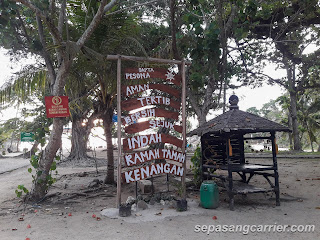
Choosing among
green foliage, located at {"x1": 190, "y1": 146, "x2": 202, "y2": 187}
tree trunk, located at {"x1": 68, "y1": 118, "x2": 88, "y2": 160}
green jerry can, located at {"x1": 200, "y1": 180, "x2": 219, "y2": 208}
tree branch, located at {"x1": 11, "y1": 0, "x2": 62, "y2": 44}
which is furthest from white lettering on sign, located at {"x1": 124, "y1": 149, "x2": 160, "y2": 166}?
tree trunk, located at {"x1": 68, "y1": 118, "x2": 88, "y2": 160}

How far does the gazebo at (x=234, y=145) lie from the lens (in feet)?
21.8

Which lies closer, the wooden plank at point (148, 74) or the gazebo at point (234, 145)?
the gazebo at point (234, 145)

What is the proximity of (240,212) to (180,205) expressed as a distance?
1.42 meters

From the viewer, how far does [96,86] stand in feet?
32.9

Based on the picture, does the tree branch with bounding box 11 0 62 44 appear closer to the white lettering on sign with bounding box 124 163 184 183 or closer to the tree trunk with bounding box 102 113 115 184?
the tree trunk with bounding box 102 113 115 184

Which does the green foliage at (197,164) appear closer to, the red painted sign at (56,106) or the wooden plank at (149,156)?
the wooden plank at (149,156)

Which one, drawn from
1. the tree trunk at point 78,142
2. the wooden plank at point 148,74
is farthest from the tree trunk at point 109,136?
the tree trunk at point 78,142

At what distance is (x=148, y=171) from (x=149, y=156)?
1.18 feet

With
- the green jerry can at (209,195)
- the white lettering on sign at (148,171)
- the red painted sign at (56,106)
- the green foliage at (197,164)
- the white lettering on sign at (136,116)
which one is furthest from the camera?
the green foliage at (197,164)

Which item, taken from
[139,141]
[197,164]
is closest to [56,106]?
[139,141]

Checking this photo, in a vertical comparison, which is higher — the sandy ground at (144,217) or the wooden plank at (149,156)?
the wooden plank at (149,156)

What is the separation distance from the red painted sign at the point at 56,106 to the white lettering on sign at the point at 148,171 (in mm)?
2533

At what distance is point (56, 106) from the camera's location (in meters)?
7.19

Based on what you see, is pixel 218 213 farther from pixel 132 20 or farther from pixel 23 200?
pixel 132 20
